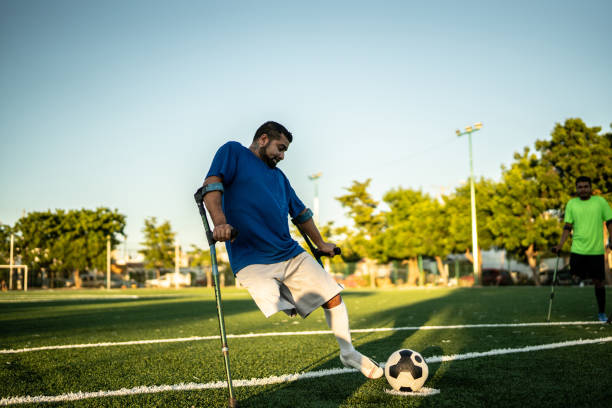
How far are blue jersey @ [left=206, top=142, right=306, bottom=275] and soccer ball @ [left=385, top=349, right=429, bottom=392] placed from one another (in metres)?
1.04

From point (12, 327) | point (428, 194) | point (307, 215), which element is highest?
point (428, 194)

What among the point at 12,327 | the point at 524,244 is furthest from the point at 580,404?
the point at 524,244

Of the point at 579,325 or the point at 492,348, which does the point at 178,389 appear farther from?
the point at 579,325

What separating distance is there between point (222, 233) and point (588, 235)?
21.2 ft

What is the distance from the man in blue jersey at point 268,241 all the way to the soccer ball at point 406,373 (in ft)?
0.39

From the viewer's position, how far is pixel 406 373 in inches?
132

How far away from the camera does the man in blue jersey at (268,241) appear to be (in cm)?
340

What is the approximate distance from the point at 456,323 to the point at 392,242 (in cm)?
3631

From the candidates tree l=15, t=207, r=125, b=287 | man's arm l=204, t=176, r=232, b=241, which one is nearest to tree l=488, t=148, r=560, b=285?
A: man's arm l=204, t=176, r=232, b=241

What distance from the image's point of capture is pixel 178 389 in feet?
11.6

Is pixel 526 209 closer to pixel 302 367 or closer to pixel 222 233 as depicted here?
pixel 302 367

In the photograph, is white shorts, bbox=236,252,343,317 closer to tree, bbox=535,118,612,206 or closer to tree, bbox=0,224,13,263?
tree, bbox=535,118,612,206

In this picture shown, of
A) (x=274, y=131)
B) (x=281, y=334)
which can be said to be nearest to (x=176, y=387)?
(x=274, y=131)

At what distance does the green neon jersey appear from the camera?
24.2 feet
